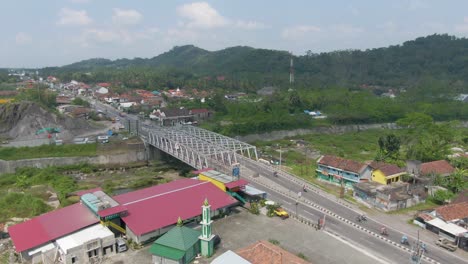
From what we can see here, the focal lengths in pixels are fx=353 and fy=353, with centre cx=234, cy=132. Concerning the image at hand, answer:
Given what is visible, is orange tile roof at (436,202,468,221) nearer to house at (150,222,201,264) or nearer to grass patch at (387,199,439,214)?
grass patch at (387,199,439,214)

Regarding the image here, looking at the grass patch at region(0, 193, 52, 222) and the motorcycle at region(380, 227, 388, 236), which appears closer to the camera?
the motorcycle at region(380, 227, 388, 236)

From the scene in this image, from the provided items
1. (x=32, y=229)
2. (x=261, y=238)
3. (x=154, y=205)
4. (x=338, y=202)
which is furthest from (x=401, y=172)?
(x=32, y=229)

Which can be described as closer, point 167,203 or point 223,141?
point 167,203

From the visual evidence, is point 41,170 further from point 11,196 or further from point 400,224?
point 400,224

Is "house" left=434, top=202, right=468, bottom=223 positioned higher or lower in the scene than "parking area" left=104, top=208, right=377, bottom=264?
higher

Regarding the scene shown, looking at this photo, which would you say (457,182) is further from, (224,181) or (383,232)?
(224,181)

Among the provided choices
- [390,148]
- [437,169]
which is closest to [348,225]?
[437,169]

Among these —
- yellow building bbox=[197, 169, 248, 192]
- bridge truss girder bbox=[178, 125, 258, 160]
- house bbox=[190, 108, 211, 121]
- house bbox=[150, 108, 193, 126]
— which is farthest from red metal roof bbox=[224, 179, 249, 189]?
house bbox=[190, 108, 211, 121]

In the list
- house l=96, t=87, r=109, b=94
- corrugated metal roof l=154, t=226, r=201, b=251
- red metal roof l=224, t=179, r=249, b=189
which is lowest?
corrugated metal roof l=154, t=226, r=201, b=251
